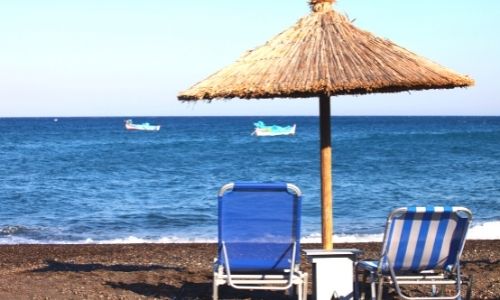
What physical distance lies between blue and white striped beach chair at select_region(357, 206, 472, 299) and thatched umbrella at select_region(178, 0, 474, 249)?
87cm

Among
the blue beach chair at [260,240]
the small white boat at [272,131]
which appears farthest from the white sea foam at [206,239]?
the small white boat at [272,131]

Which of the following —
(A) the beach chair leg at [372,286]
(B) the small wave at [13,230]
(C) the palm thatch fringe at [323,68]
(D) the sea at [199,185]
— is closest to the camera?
(A) the beach chair leg at [372,286]

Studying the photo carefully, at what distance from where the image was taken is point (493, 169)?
1230 inches

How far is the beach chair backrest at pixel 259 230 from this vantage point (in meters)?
6.02

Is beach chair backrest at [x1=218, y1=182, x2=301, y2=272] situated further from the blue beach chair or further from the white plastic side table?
the white plastic side table

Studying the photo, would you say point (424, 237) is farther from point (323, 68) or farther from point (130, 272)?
point (130, 272)

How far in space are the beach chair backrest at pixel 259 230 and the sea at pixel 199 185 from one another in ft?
25.1

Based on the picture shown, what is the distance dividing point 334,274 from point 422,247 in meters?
0.75

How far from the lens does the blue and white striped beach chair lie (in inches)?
222

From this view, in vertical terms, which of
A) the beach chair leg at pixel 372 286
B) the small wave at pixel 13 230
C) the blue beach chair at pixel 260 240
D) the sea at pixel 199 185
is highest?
the blue beach chair at pixel 260 240

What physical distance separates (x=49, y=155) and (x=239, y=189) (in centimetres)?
3738

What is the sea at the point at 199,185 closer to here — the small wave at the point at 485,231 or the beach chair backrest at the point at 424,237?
the small wave at the point at 485,231

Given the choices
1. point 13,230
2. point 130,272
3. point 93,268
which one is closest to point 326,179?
point 130,272

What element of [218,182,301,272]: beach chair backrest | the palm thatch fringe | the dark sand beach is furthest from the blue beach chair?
the palm thatch fringe
